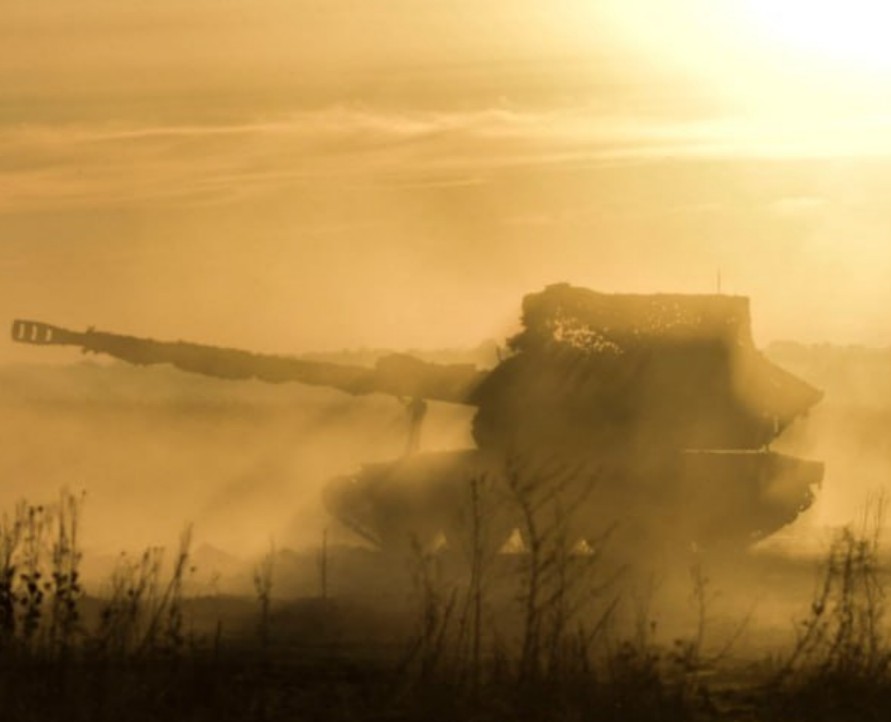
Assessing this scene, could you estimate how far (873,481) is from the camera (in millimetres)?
40688

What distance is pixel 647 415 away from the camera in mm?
25609

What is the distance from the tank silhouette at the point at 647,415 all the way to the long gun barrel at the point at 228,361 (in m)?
1.57

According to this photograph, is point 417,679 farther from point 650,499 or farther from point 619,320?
point 619,320

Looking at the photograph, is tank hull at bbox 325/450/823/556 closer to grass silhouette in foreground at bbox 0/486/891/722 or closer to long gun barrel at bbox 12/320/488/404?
long gun barrel at bbox 12/320/488/404

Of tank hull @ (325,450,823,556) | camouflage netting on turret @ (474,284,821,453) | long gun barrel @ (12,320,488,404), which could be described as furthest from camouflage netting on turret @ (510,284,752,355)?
long gun barrel @ (12,320,488,404)

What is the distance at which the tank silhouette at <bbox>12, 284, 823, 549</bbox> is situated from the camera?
25531 millimetres

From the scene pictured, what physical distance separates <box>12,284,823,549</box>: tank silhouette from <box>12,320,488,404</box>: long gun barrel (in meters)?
1.57

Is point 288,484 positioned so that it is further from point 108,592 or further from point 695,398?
point 108,592

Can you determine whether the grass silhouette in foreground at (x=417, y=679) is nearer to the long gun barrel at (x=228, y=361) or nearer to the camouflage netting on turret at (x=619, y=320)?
the camouflage netting on turret at (x=619, y=320)

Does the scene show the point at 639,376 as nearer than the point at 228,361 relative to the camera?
Yes

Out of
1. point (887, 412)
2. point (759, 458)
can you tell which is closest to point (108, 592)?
point (759, 458)

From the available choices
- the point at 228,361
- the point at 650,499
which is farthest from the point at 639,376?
the point at 228,361

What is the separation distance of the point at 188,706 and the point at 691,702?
8.75 feet

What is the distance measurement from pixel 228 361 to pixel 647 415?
5.50m
